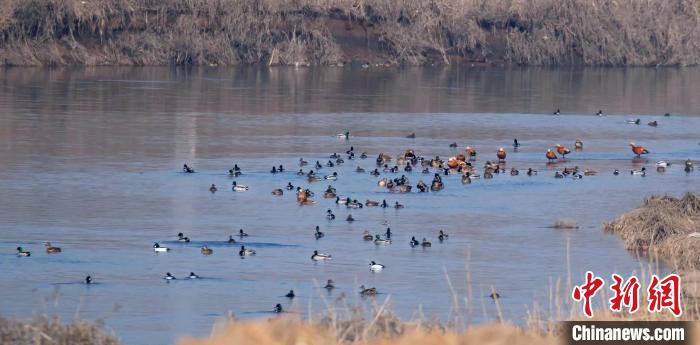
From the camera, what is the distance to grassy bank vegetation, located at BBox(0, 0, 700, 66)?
73.3 m

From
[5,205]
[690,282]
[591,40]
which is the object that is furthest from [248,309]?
[591,40]

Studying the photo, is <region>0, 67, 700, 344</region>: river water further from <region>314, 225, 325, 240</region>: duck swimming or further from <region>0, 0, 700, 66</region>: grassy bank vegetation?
<region>0, 0, 700, 66</region>: grassy bank vegetation

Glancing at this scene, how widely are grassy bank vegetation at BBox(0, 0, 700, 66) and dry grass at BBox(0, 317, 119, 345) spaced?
61888mm

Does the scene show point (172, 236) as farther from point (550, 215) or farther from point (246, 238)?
point (550, 215)

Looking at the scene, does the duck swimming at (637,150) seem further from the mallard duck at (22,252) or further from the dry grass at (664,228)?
the mallard duck at (22,252)

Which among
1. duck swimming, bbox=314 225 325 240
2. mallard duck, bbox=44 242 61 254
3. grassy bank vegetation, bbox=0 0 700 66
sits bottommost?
mallard duck, bbox=44 242 61 254

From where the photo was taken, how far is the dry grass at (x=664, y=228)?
1061 inches

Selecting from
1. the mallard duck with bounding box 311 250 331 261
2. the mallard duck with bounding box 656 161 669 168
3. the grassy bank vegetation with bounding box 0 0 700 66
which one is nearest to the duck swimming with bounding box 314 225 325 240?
the mallard duck with bounding box 311 250 331 261

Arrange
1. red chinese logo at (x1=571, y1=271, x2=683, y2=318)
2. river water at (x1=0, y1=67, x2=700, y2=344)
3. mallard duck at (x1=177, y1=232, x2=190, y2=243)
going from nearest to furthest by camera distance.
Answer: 1. red chinese logo at (x1=571, y1=271, x2=683, y2=318)
2. river water at (x1=0, y1=67, x2=700, y2=344)
3. mallard duck at (x1=177, y1=232, x2=190, y2=243)

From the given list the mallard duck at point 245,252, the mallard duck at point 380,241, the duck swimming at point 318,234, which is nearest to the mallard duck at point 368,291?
the mallard duck at point 245,252

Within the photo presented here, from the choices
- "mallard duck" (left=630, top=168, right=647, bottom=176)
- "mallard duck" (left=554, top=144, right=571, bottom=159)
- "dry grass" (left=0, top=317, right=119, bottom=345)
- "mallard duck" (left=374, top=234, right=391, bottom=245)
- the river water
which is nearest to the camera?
"dry grass" (left=0, top=317, right=119, bottom=345)

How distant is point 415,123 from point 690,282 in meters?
32.8

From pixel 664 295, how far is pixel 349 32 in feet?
231

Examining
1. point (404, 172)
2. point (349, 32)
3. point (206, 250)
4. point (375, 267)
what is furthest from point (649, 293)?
point (349, 32)
